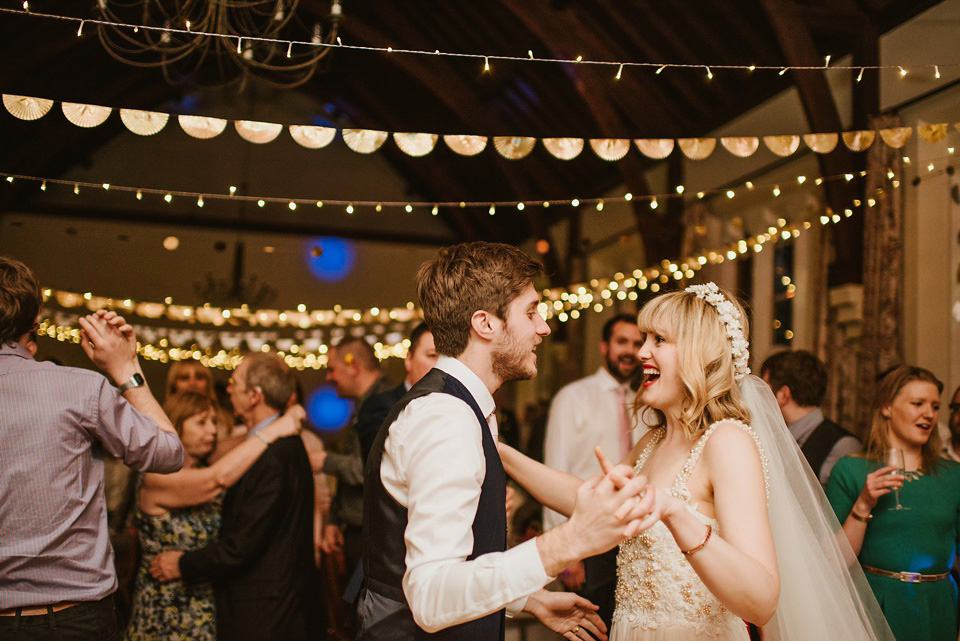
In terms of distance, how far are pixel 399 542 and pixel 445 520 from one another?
0.66 feet

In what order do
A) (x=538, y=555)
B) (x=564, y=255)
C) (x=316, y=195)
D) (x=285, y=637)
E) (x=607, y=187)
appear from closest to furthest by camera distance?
(x=538, y=555) → (x=285, y=637) → (x=607, y=187) → (x=564, y=255) → (x=316, y=195)

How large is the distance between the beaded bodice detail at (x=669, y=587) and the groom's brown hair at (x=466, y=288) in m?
0.59

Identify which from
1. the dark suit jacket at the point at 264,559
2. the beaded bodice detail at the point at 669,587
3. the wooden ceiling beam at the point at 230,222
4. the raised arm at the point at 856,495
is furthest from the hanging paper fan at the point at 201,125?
the wooden ceiling beam at the point at 230,222

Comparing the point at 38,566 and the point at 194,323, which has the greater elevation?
the point at 194,323

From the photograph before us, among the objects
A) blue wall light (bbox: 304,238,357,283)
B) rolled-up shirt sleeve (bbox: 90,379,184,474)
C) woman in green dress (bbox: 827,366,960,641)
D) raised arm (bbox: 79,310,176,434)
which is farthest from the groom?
blue wall light (bbox: 304,238,357,283)

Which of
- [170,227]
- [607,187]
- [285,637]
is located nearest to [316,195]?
[170,227]

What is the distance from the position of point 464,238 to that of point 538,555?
35.3ft

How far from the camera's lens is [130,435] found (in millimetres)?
1995

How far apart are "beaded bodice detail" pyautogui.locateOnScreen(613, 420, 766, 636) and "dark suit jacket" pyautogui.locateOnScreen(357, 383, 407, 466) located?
64.7 inches

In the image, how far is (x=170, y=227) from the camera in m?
11.0

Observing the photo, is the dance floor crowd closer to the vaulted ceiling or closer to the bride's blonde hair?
the bride's blonde hair

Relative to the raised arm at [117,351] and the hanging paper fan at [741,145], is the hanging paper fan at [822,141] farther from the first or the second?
the raised arm at [117,351]

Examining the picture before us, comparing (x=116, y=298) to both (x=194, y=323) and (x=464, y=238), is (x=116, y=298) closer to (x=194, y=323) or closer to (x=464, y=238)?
(x=194, y=323)

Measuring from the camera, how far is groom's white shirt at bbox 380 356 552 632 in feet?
4.01
